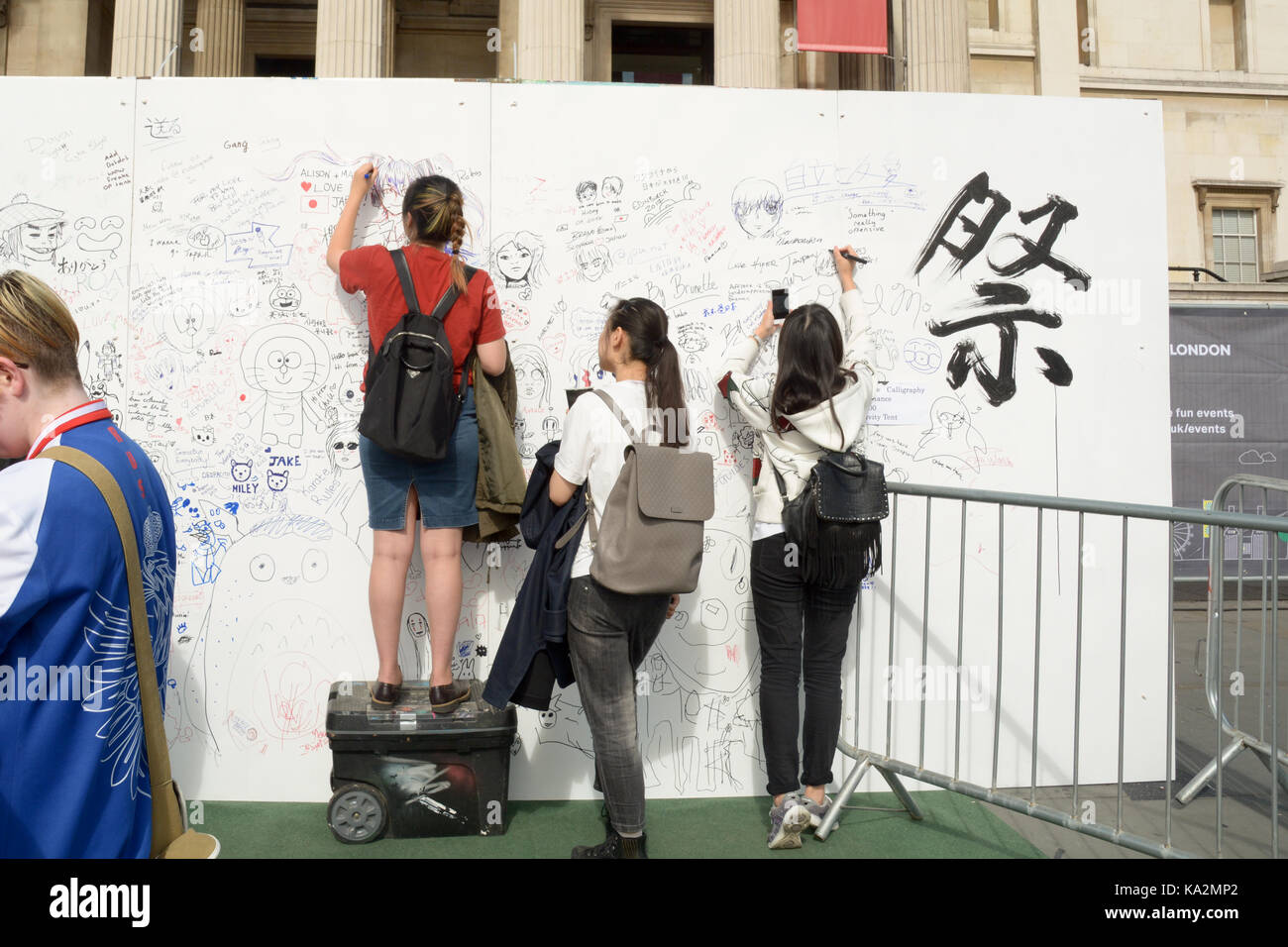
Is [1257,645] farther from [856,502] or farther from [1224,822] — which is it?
[856,502]

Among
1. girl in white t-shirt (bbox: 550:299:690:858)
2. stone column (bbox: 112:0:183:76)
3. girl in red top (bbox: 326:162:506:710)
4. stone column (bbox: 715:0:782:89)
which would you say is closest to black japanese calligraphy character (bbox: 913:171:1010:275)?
girl in white t-shirt (bbox: 550:299:690:858)

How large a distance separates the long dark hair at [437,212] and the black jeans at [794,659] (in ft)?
6.12

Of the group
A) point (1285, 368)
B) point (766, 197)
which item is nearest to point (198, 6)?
point (766, 197)

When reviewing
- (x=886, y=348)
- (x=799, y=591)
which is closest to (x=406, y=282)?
(x=799, y=591)

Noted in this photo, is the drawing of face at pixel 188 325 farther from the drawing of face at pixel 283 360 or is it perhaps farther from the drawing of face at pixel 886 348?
the drawing of face at pixel 886 348

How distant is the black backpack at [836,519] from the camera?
3.72m

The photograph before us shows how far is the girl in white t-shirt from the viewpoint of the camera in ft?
11.1

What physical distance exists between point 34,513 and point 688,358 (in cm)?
312

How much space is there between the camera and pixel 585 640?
11.2 feet

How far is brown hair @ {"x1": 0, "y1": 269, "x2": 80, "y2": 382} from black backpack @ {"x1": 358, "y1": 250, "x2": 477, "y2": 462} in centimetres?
163

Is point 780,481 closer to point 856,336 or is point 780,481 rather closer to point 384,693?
point 856,336

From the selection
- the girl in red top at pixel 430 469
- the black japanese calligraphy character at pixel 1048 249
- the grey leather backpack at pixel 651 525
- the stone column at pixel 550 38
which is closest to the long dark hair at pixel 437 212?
the girl in red top at pixel 430 469

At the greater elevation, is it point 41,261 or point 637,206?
point 637,206

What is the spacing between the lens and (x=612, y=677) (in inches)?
135
